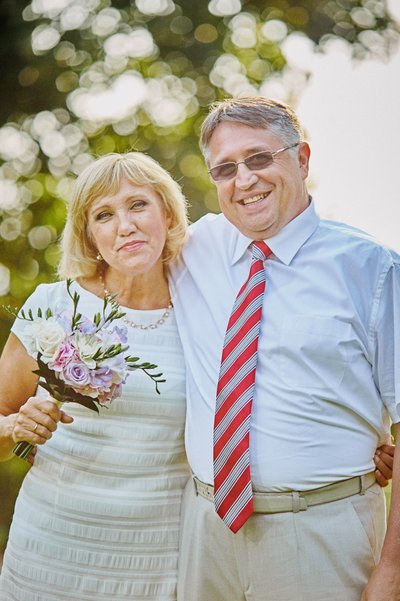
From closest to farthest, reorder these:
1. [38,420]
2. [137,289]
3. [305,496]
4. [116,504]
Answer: [305,496] → [38,420] → [116,504] → [137,289]

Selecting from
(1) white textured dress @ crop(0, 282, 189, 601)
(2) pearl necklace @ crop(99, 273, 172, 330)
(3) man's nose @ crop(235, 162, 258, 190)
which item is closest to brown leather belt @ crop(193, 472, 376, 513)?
(1) white textured dress @ crop(0, 282, 189, 601)

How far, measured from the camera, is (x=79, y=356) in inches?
123

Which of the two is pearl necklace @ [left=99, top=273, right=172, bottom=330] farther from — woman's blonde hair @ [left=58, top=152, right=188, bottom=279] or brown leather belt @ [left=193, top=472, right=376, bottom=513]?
brown leather belt @ [left=193, top=472, right=376, bottom=513]

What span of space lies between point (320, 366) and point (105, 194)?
133cm

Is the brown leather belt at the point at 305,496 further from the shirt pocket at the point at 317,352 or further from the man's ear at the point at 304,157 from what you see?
the man's ear at the point at 304,157

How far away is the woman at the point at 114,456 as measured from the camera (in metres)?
3.59

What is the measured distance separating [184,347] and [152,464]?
1.84 ft

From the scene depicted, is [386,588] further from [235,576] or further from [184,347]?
[184,347]

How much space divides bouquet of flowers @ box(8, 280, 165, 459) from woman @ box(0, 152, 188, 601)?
389 millimetres

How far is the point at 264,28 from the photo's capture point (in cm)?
874

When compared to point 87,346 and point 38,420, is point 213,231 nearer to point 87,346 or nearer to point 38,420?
point 87,346

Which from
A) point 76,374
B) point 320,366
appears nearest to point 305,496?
point 320,366

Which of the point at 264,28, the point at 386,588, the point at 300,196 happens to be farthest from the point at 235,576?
the point at 264,28

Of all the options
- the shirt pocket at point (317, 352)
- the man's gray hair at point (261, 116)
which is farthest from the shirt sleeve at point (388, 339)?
the man's gray hair at point (261, 116)
